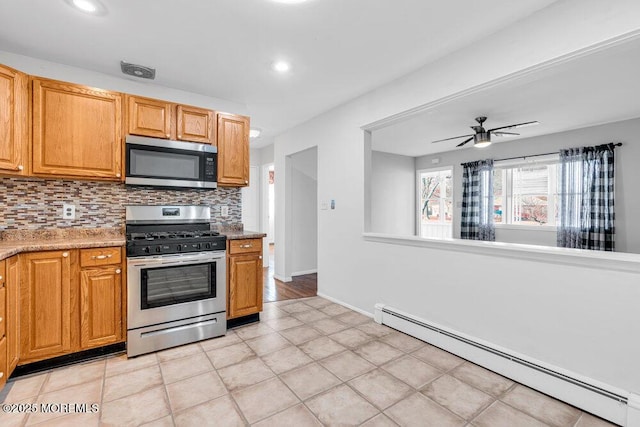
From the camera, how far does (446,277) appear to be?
2.66 metres

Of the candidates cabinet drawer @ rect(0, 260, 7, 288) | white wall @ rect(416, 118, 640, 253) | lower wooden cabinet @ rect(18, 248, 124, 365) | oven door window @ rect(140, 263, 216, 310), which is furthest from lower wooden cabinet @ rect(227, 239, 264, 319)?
white wall @ rect(416, 118, 640, 253)

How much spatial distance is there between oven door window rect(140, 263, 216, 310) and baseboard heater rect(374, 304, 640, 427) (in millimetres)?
1980

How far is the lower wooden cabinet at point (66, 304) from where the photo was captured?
84.0 inches

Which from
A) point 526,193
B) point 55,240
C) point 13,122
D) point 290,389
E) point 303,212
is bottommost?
point 290,389

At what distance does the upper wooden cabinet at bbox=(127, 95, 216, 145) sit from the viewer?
2.77 metres

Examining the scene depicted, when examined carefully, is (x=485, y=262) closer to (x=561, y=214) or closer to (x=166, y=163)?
(x=166, y=163)

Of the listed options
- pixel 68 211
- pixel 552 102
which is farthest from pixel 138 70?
pixel 552 102

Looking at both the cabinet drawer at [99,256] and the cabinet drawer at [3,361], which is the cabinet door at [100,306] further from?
the cabinet drawer at [3,361]

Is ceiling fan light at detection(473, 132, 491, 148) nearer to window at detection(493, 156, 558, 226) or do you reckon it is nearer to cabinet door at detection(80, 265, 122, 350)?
window at detection(493, 156, 558, 226)

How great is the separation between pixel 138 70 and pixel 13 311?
220 cm

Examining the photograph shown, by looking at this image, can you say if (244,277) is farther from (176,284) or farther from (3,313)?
(3,313)

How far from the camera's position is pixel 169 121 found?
2943 mm

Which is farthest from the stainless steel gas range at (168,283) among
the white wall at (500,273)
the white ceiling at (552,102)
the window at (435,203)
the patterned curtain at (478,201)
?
the window at (435,203)

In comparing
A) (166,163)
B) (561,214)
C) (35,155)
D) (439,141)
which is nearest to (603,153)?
(561,214)
